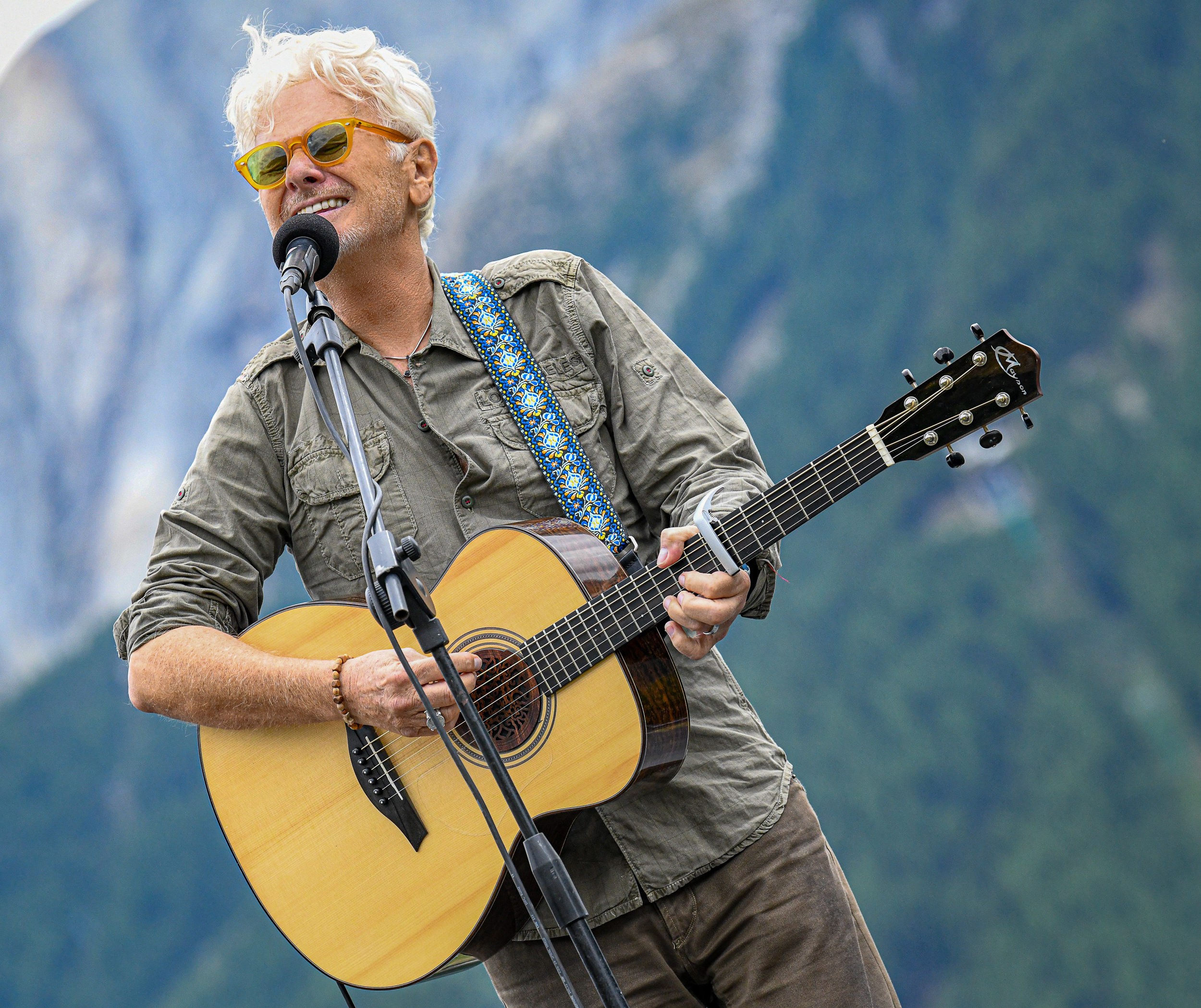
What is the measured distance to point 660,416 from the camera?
2117mm

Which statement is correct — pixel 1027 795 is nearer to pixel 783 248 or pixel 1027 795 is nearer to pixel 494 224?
pixel 783 248

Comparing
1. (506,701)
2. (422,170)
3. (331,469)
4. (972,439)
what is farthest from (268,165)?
(972,439)

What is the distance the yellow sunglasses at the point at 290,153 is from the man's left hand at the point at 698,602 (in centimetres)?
100

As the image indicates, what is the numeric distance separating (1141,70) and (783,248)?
1.99m

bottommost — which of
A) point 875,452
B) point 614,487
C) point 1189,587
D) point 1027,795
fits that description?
point 1027,795

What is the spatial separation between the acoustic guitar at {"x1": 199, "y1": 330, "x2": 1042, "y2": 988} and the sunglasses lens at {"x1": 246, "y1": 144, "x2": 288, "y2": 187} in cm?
82

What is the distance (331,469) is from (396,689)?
54 centimetres

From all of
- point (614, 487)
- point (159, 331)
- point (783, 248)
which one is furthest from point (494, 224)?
point (614, 487)

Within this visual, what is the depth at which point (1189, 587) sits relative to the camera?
5.31 m

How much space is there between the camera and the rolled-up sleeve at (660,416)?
204cm

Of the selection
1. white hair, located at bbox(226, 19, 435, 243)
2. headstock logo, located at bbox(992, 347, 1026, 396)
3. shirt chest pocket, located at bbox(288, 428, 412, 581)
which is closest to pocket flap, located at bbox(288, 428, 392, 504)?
shirt chest pocket, located at bbox(288, 428, 412, 581)

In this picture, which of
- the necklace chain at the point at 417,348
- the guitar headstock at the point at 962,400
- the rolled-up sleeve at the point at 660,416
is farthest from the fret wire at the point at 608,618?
the necklace chain at the point at 417,348

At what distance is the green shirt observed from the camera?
200 centimetres

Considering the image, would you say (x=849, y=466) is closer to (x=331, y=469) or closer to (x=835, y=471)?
(x=835, y=471)
